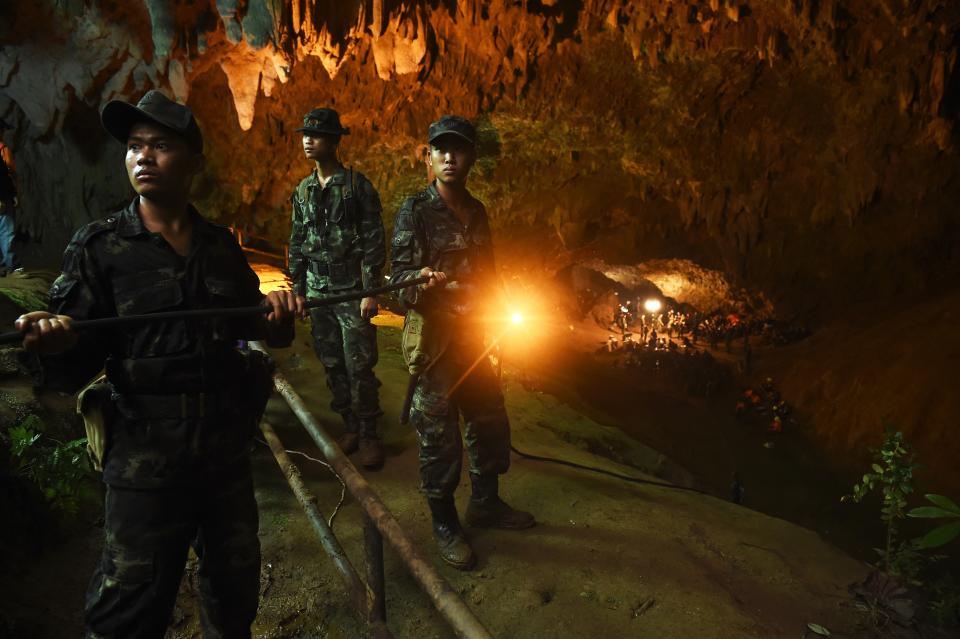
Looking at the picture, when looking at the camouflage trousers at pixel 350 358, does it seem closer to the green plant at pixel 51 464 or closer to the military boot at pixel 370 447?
the military boot at pixel 370 447

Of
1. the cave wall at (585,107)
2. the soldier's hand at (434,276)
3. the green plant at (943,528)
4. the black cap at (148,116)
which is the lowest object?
the green plant at (943,528)

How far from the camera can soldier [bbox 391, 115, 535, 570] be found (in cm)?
321

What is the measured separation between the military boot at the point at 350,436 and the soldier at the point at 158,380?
242 cm

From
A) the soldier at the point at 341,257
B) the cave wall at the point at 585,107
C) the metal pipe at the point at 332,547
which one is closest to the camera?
the metal pipe at the point at 332,547

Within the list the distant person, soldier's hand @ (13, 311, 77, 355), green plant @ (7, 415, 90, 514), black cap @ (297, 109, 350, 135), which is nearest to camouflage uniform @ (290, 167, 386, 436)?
black cap @ (297, 109, 350, 135)

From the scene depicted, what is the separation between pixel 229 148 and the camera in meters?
12.5

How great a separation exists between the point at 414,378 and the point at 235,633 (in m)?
1.65

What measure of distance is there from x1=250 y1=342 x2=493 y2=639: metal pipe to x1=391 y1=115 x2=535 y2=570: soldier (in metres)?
0.72

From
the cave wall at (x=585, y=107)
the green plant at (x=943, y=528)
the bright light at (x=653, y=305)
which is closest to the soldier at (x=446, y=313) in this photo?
the green plant at (x=943, y=528)

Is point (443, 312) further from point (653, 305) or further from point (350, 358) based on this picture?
point (653, 305)

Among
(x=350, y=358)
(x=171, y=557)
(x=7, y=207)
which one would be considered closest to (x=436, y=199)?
(x=350, y=358)

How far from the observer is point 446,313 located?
10.7 ft

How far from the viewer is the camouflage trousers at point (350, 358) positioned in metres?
4.33

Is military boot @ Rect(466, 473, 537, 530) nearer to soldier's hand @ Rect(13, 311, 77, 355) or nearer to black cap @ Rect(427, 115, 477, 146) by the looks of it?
black cap @ Rect(427, 115, 477, 146)
